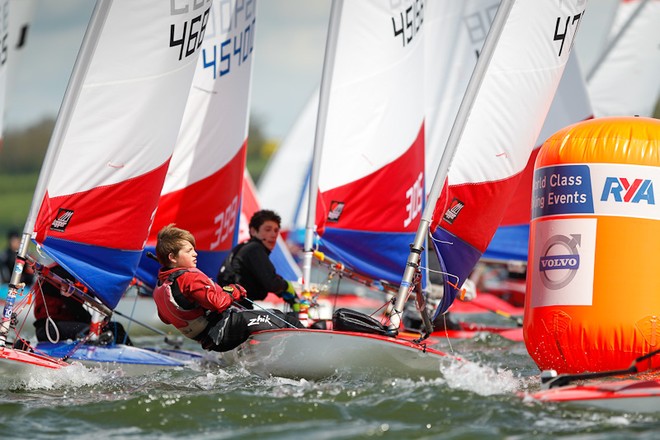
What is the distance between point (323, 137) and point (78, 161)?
186cm

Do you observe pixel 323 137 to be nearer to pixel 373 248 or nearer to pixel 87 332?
pixel 373 248

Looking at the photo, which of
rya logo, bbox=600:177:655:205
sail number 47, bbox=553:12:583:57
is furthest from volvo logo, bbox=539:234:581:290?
sail number 47, bbox=553:12:583:57

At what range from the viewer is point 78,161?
6.47 meters

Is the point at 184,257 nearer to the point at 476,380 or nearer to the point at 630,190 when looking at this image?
the point at 476,380

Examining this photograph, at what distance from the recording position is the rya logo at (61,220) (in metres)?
6.33

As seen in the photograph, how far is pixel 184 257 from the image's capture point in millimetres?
5863

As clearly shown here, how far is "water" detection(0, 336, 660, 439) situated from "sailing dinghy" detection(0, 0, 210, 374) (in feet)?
2.53

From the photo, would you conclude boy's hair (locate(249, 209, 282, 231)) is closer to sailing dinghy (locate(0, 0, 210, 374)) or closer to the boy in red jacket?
sailing dinghy (locate(0, 0, 210, 374))

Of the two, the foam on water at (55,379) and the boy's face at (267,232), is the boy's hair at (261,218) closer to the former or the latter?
the boy's face at (267,232)

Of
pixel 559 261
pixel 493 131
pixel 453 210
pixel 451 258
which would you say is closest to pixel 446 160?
pixel 453 210

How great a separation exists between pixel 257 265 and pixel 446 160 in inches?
56.1

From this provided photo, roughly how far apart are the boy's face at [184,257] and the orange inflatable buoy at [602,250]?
1906 millimetres

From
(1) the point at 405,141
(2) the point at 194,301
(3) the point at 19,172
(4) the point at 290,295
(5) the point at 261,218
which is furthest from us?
(3) the point at 19,172

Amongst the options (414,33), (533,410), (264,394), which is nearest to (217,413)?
(264,394)
